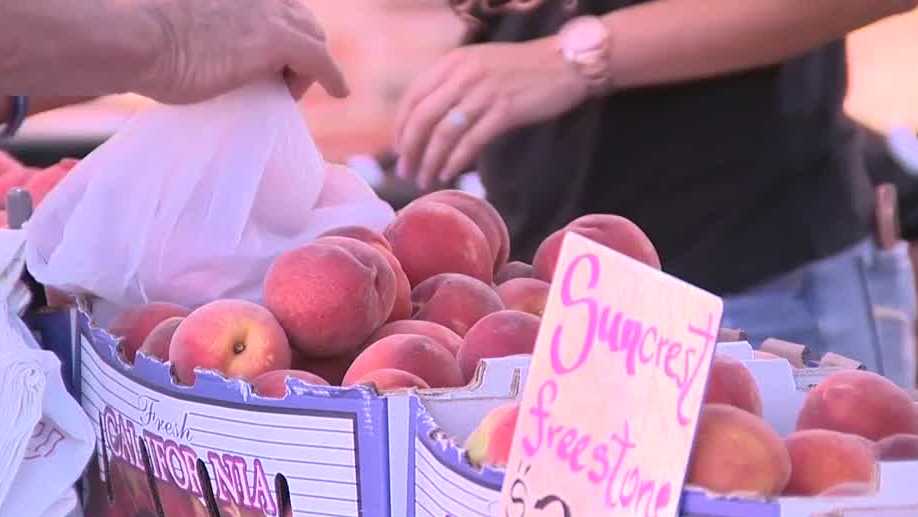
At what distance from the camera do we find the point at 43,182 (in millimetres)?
1690

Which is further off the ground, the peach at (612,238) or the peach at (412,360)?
the peach at (412,360)

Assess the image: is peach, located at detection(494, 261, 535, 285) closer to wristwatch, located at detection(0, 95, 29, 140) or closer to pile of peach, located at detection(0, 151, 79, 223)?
pile of peach, located at detection(0, 151, 79, 223)

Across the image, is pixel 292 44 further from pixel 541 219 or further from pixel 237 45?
pixel 541 219

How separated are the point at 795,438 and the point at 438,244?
59cm

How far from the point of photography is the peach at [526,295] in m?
1.37

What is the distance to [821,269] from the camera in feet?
6.54

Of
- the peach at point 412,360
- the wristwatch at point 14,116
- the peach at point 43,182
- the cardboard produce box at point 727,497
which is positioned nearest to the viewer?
the cardboard produce box at point 727,497

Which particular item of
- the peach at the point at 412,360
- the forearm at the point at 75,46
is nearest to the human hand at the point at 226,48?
the forearm at the point at 75,46

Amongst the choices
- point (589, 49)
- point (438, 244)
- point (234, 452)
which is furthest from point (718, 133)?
point (234, 452)

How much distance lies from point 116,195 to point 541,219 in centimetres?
86

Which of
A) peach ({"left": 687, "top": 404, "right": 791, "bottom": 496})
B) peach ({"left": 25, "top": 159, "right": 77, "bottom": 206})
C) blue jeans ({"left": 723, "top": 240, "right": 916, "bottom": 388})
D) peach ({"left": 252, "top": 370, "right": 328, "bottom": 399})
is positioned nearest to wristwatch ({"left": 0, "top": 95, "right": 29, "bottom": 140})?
peach ({"left": 25, "top": 159, "right": 77, "bottom": 206})

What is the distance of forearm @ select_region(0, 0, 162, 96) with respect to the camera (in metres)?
1.36

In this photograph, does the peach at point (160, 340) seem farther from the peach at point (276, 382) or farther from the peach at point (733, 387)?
the peach at point (733, 387)

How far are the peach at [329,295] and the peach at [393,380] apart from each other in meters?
0.14
